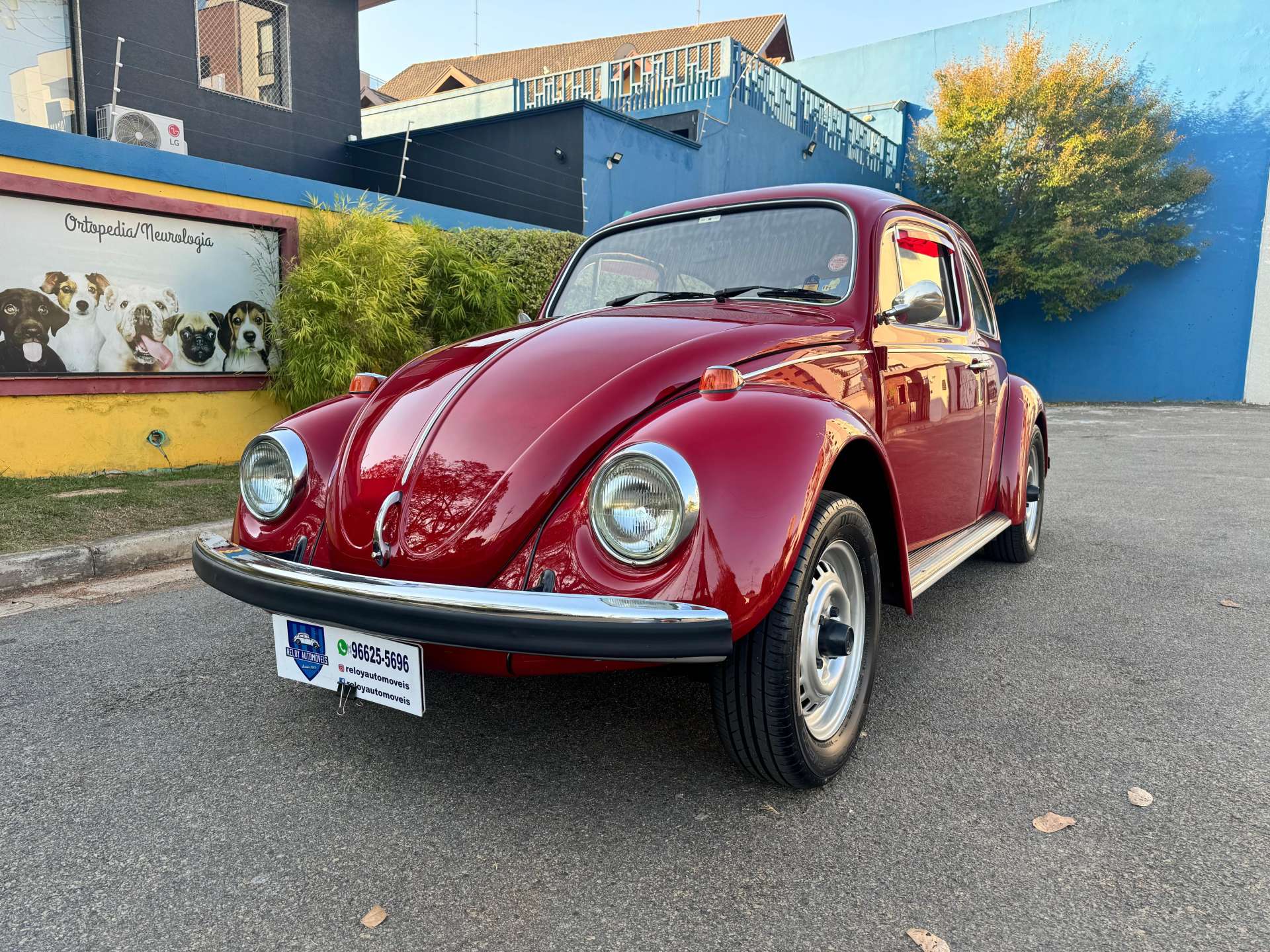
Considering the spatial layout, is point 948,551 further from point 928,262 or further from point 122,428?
point 122,428

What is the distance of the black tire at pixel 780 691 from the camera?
1.99 meters

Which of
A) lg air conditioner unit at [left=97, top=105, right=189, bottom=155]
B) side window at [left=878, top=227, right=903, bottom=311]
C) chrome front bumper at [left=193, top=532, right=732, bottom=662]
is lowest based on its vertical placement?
chrome front bumper at [left=193, top=532, right=732, bottom=662]

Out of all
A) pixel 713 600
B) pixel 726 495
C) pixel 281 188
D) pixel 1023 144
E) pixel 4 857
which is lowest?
pixel 4 857

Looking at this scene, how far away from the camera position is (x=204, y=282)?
6984 mm

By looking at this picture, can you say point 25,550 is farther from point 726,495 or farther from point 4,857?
point 726,495

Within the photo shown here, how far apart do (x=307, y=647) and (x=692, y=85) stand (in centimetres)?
1450

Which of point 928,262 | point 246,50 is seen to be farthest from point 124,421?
point 246,50

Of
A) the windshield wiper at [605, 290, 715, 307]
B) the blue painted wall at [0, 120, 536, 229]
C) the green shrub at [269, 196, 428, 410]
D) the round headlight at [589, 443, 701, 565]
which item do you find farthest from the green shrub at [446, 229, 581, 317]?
the round headlight at [589, 443, 701, 565]

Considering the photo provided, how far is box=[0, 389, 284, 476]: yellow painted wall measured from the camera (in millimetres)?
5988

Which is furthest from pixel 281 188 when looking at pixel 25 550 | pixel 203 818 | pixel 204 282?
pixel 203 818

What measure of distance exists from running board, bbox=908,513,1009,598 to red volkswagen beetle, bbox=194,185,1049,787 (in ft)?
0.09

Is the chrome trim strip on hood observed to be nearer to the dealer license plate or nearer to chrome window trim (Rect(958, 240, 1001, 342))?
the dealer license plate

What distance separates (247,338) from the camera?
287 inches

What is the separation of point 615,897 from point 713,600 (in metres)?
0.64
